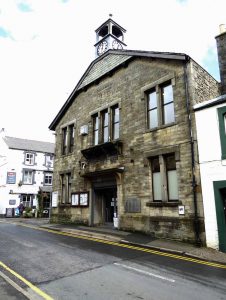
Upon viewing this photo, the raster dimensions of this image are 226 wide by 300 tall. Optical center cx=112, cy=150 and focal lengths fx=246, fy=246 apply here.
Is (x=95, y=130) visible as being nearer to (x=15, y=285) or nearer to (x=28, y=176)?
(x=15, y=285)

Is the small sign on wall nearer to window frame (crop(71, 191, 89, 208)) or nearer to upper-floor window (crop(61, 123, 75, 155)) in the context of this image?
window frame (crop(71, 191, 89, 208))

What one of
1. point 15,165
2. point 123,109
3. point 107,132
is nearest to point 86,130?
point 107,132

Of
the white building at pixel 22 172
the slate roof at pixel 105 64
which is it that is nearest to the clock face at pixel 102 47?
the slate roof at pixel 105 64

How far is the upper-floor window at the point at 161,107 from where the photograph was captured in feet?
43.3

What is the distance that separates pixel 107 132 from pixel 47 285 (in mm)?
12065

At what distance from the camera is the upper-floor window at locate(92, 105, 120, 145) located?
643 inches

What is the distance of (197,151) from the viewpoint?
37.0 ft

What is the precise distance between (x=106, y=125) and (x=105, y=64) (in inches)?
187

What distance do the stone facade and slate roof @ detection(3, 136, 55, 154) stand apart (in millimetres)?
17183

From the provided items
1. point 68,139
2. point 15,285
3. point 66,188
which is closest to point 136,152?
point 66,188

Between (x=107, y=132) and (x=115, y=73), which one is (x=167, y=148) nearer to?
(x=107, y=132)

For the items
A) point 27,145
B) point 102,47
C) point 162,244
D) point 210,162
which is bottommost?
point 162,244

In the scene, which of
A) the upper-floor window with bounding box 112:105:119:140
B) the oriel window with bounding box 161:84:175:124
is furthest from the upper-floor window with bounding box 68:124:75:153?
the oriel window with bounding box 161:84:175:124

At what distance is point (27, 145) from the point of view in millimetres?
36844
